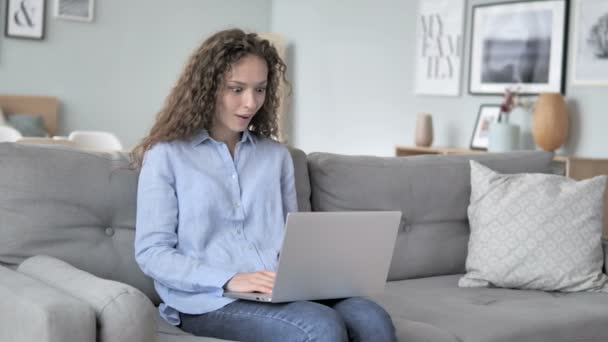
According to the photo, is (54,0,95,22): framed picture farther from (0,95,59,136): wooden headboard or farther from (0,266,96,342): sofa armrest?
(0,266,96,342): sofa armrest

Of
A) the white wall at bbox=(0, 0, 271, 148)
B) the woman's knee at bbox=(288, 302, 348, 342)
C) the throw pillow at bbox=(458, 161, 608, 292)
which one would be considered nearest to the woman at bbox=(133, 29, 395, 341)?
the woman's knee at bbox=(288, 302, 348, 342)

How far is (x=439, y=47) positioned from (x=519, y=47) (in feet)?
2.49

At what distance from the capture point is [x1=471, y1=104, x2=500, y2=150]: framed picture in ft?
18.8

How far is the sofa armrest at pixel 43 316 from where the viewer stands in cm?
165

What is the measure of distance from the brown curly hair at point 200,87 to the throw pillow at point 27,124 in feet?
15.0

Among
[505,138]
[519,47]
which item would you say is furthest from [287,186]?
[519,47]

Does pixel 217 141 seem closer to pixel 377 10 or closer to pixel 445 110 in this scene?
pixel 445 110

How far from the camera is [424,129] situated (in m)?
6.00

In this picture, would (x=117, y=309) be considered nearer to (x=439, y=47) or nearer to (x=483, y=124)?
(x=483, y=124)

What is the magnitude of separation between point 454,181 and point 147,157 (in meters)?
1.22

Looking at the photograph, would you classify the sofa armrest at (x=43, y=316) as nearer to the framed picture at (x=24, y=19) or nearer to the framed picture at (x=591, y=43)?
the framed picture at (x=591, y=43)

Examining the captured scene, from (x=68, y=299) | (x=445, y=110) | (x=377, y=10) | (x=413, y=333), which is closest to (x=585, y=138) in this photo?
(x=445, y=110)

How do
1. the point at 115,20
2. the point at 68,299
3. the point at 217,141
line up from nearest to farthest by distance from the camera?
the point at 68,299 → the point at 217,141 → the point at 115,20

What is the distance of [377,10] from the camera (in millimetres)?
6789
